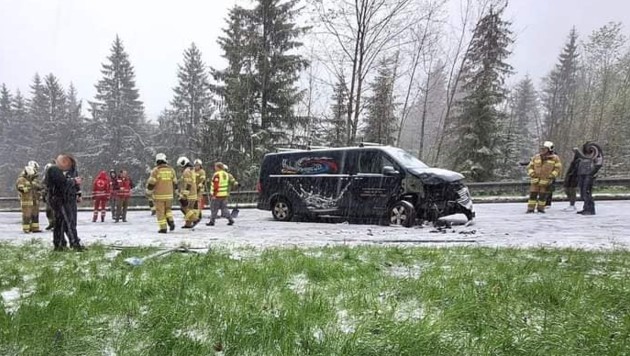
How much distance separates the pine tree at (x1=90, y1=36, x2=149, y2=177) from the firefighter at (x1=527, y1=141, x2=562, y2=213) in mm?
35991

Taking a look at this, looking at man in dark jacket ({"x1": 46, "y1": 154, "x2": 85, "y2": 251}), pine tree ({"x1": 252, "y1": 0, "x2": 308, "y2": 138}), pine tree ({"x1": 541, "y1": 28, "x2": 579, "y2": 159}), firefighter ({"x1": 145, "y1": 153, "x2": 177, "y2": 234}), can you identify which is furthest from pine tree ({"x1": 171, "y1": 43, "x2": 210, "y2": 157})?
man in dark jacket ({"x1": 46, "y1": 154, "x2": 85, "y2": 251})

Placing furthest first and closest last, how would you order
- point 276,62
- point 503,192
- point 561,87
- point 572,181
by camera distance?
point 561,87
point 276,62
point 503,192
point 572,181

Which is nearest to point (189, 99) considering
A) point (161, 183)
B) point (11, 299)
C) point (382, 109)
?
point (382, 109)

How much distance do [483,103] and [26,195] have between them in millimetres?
24580

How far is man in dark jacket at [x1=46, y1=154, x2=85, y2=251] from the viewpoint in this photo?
26.0 feet

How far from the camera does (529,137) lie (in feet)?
151

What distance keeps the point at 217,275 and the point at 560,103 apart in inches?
1803

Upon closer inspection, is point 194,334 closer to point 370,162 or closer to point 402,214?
point 402,214

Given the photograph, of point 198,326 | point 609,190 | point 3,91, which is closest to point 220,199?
point 198,326

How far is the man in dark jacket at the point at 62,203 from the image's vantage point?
7934 millimetres

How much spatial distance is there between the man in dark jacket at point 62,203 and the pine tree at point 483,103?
76.3 ft

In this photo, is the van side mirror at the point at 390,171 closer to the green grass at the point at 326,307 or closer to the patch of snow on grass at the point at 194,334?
the green grass at the point at 326,307

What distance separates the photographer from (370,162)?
12.1 m

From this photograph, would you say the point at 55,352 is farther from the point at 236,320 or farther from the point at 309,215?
the point at 309,215
